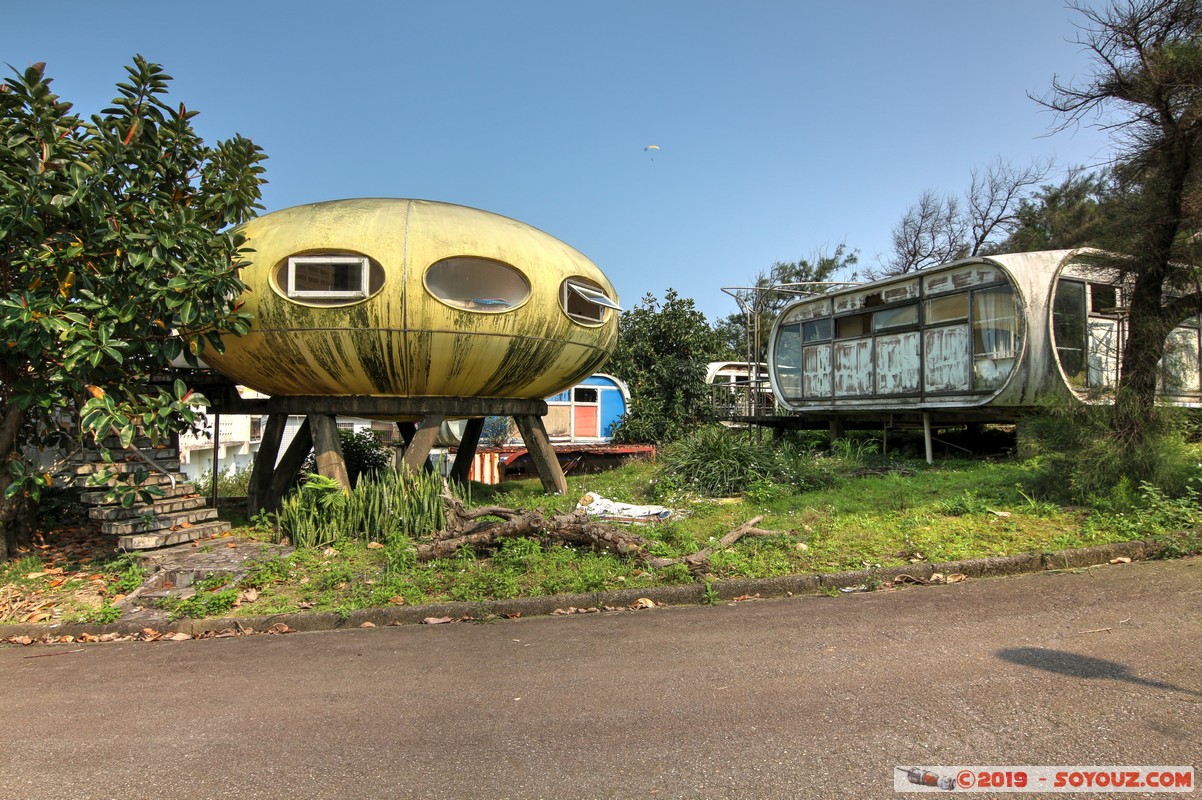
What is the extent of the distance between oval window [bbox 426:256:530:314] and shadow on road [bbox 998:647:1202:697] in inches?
269

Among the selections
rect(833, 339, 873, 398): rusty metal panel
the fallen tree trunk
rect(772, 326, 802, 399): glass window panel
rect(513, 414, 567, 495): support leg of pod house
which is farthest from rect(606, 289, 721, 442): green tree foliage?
the fallen tree trunk

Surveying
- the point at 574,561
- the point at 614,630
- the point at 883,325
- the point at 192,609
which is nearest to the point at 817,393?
the point at 883,325

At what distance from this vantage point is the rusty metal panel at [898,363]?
14258 mm

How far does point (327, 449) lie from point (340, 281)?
7.58 feet

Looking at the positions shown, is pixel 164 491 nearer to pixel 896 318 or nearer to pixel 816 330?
pixel 896 318

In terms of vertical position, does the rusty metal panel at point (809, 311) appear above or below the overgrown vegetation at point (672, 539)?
above

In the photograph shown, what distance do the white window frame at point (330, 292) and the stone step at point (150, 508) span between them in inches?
106

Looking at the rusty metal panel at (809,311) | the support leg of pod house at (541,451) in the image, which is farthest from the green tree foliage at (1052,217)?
the support leg of pod house at (541,451)

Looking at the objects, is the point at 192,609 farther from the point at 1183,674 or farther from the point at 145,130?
the point at 1183,674

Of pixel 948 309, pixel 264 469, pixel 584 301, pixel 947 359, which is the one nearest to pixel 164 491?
pixel 264 469

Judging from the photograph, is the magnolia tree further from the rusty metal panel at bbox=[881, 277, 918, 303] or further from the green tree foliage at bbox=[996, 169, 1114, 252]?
the green tree foliage at bbox=[996, 169, 1114, 252]

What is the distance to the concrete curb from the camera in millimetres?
5824

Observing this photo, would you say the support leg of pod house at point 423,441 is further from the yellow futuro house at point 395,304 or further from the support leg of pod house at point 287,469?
the support leg of pod house at point 287,469

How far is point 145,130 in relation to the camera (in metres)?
7.27
